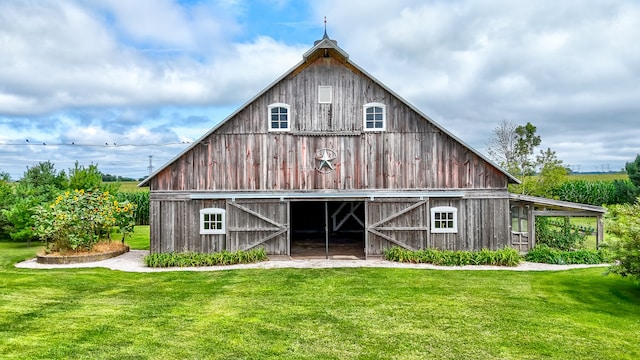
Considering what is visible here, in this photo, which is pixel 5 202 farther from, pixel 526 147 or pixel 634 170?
pixel 634 170

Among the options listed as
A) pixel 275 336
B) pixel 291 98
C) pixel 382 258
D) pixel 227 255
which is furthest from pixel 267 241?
pixel 275 336

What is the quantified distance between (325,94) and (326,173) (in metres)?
3.07

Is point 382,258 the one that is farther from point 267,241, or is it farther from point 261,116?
point 261,116

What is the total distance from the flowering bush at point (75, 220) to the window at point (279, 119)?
784 cm

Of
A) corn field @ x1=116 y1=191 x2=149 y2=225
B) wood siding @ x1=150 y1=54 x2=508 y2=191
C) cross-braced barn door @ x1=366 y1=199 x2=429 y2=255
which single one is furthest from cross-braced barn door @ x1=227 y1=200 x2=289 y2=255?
corn field @ x1=116 y1=191 x2=149 y2=225

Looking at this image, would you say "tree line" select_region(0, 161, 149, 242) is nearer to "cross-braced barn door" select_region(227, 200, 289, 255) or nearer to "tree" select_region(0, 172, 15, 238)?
"tree" select_region(0, 172, 15, 238)

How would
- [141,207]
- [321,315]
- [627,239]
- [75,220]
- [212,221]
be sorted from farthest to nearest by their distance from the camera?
1. [141,207]
2. [75,220]
3. [212,221]
4. [627,239]
5. [321,315]

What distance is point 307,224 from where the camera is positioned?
28109mm

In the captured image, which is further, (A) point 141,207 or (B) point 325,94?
(A) point 141,207

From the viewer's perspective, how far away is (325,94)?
17578 millimetres

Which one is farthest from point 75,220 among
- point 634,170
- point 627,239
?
point 634,170

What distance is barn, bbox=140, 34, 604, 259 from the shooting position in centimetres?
1748

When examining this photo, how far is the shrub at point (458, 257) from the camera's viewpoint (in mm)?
16562

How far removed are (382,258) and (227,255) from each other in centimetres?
596
